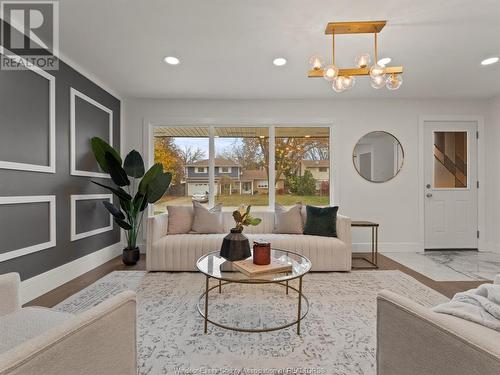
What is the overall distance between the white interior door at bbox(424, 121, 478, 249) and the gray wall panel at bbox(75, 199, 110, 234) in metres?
4.87

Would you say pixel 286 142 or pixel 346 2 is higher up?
pixel 346 2

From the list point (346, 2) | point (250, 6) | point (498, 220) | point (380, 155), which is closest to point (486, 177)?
point (498, 220)

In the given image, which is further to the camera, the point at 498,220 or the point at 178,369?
the point at 498,220

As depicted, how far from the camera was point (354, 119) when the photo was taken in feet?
13.3

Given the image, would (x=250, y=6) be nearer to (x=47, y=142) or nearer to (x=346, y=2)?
(x=346, y=2)

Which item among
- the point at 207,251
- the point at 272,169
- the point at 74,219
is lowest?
the point at 207,251

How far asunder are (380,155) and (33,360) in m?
4.43

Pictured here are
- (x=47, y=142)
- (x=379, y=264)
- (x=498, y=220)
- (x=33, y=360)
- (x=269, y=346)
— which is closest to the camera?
(x=33, y=360)

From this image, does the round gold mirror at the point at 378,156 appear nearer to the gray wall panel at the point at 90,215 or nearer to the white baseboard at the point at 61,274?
the gray wall panel at the point at 90,215

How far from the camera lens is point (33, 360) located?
0.62 metres

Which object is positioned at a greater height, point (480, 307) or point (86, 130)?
point (86, 130)

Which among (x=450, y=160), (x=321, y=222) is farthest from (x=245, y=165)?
(x=450, y=160)

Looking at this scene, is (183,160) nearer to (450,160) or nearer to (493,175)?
(450,160)

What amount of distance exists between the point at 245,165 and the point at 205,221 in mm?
1228
